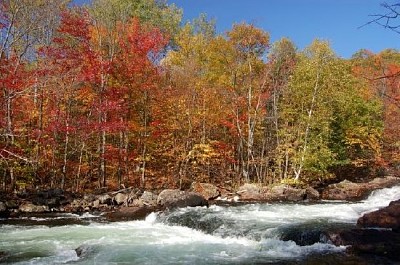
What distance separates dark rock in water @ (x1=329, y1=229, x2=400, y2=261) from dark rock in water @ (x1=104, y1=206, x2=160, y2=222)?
900 cm

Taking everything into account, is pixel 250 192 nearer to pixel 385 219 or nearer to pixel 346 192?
pixel 346 192

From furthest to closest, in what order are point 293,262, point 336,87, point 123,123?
1. point 336,87
2. point 123,123
3. point 293,262

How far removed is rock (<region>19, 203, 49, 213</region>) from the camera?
64.4ft

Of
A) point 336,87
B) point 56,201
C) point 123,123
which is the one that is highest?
point 336,87

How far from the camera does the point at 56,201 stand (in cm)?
2081

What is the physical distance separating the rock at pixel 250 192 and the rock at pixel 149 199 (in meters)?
5.71

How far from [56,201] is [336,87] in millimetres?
19881

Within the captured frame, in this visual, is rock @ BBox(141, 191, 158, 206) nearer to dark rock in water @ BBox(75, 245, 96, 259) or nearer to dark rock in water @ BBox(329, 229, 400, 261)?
dark rock in water @ BBox(75, 245, 96, 259)

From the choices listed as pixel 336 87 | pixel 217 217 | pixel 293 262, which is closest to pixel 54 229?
pixel 217 217

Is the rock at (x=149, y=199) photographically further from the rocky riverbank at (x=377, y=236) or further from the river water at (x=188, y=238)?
the rocky riverbank at (x=377, y=236)

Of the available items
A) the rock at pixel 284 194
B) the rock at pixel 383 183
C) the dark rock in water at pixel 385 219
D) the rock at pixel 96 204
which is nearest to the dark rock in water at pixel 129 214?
the rock at pixel 96 204

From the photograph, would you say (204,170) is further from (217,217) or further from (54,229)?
(54,229)

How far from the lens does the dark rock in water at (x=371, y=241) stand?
39.3 feet

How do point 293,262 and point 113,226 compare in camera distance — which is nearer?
point 293,262
